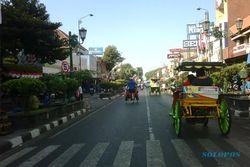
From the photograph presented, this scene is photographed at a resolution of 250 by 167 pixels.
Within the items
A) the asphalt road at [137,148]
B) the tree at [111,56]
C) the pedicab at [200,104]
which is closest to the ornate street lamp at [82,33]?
the asphalt road at [137,148]

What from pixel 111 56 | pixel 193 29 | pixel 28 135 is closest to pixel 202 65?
pixel 28 135

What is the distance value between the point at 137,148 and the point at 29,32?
57.8 feet

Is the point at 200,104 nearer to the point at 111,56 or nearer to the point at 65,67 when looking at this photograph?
the point at 65,67

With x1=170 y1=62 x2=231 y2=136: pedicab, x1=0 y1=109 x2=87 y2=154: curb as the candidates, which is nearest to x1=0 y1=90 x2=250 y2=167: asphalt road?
x1=0 y1=109 x2=87 y2=154: curb

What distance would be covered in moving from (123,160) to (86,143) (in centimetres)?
310

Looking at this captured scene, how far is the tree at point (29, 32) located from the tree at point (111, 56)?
68.5 m

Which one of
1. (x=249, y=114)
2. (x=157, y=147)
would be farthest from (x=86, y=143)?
(x=249, y=114)

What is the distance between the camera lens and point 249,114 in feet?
63.3

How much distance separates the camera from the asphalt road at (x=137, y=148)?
30.5ft

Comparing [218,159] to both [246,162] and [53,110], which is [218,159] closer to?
[246,162]

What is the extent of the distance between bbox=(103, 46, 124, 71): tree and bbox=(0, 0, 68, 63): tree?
68453mm

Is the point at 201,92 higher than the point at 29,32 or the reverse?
the reverse

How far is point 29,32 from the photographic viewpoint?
27031mm

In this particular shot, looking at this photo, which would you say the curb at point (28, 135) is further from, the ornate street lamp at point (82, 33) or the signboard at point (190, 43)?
the signboard at point (190, 43)
